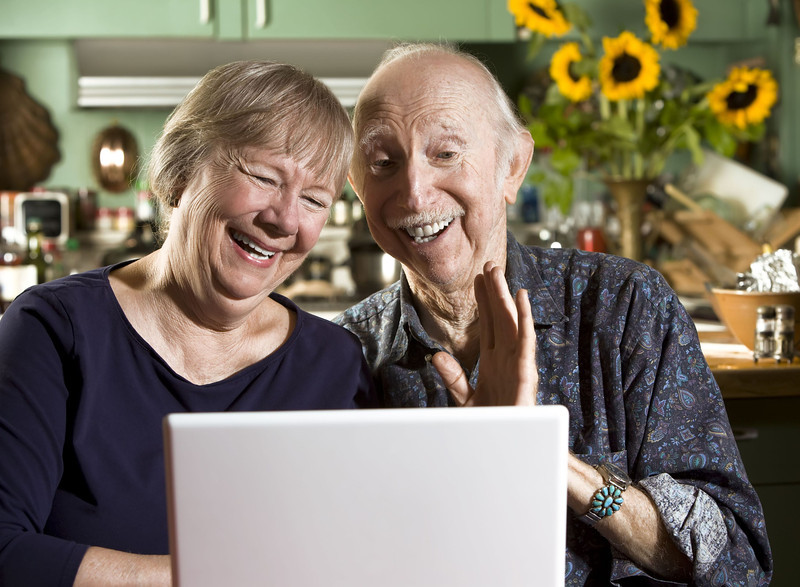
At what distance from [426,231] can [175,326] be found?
1.20 ft

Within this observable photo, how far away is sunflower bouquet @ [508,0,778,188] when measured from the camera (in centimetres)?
253

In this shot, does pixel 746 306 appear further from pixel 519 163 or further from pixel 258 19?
pixel 258 19

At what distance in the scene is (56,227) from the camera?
362cm

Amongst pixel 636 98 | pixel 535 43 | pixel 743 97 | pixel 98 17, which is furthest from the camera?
pixel 98 17

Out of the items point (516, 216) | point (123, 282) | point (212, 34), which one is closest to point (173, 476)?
point (123, 282)

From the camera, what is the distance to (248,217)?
105 centimetres

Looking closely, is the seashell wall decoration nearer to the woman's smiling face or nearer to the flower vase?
the flower vase

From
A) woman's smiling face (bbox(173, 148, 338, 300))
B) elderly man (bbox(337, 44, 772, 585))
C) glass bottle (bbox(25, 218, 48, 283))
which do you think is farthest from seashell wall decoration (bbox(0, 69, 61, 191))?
woman's smiling face (bbox(173, 148, 338, 300))

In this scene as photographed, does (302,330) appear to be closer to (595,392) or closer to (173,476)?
(595,392)

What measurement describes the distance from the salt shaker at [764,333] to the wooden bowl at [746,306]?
0.11 ft

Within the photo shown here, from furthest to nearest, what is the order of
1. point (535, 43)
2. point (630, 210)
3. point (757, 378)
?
point (535, 43), point (630, 210), point (757, 378)

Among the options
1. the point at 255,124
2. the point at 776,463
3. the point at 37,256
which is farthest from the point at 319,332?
the point at 37,256

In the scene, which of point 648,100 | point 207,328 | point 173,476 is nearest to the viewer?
point 173,476

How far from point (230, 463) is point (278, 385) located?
567 millimetres
